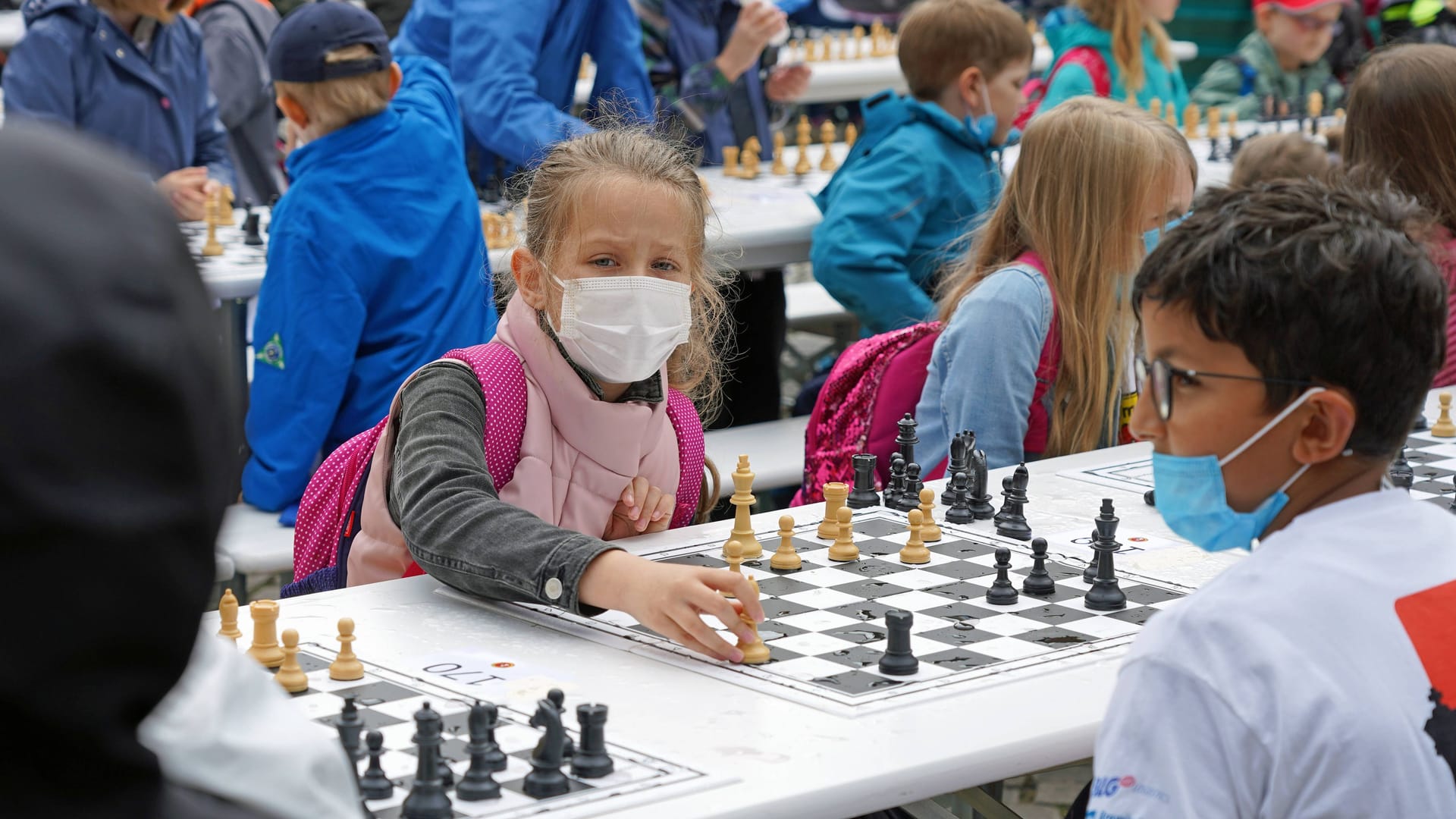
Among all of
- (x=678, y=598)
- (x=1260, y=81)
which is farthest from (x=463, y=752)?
(x=1260, y=81)

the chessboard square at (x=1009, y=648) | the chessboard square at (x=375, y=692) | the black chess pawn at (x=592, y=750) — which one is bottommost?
the chessboard square at (x=1009, y=648)

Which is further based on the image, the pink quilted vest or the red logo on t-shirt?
the pink quilted vest

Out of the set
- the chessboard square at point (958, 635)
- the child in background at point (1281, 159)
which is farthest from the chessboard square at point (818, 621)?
the child in background at point (1281, 159)

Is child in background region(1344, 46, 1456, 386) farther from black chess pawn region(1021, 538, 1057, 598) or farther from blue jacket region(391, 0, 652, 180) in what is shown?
blue jacket region(391, 0, 652, 180)

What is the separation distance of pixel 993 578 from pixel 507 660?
0.79 metres

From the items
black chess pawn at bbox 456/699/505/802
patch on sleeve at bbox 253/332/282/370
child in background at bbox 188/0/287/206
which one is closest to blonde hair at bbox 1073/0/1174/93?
child in background at bbox 188/0/287/206

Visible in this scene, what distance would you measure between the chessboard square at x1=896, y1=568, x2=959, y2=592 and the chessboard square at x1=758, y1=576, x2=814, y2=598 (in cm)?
15

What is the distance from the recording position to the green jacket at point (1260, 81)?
29.2 feet

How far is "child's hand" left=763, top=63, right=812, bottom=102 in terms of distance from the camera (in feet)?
24.3

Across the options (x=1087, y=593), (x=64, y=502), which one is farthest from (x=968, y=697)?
(x=64, y=502)

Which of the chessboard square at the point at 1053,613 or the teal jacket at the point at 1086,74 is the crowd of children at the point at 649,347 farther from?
the chessboard square at the point at 1053,613

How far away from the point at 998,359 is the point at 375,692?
175 centimetres

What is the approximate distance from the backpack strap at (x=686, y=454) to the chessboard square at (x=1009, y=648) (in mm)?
927

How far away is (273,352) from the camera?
4.40 m
